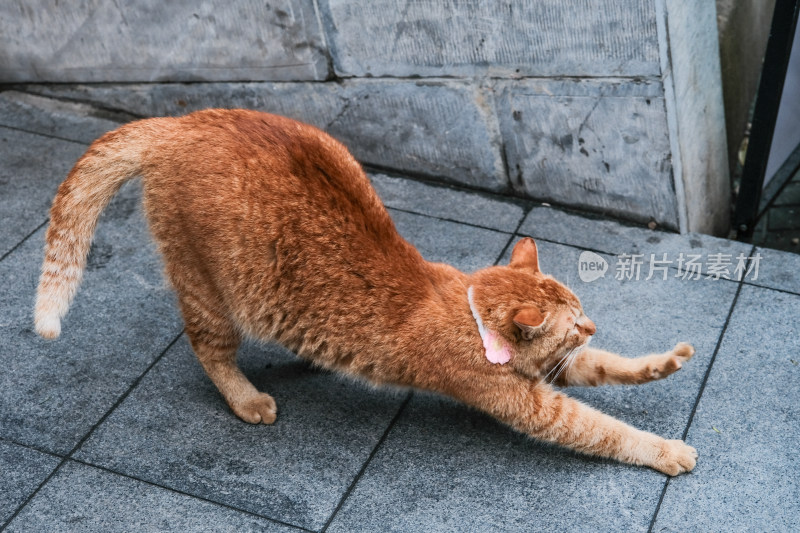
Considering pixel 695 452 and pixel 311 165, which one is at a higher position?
pixel 311 165

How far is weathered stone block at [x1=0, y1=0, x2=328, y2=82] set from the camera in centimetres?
512

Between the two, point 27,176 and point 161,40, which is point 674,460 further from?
point 27,176

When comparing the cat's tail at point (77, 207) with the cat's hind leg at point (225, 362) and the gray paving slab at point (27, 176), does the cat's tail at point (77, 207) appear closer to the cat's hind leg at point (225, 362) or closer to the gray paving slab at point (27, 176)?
the cat's hind leg at point (225, 362)

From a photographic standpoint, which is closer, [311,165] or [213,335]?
[311,165]

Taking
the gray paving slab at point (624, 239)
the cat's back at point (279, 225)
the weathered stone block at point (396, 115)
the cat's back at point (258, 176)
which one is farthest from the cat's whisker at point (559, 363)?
the weathered stone block at point (396, 115)

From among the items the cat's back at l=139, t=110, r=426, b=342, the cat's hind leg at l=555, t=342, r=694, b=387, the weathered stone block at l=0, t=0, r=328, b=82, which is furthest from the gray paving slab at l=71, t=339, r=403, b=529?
the weathered stone block at l=0, t=0, r=328, b=82

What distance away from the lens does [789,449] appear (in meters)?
3.58

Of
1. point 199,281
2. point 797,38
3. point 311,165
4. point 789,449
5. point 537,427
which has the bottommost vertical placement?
point 789,449

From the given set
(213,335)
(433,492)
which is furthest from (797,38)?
(213,335)

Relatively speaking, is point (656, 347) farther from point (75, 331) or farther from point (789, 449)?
point (75, 331)

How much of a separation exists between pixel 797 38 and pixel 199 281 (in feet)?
11.1

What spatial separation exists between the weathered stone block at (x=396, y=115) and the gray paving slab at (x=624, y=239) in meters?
0.40

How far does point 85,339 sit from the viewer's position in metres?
4.36

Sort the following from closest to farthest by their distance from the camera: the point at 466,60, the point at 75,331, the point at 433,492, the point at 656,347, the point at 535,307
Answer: the point at 535,307 < the point at 433,492 < the point at 656,347 < the point at 75,331 < the point at 466,60
